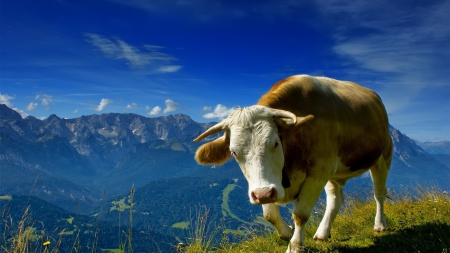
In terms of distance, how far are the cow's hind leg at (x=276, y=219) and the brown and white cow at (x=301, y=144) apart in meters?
0.02

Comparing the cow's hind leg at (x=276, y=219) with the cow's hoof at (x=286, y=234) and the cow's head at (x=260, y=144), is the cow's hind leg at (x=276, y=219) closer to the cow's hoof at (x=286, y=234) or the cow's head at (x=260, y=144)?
the cow's hoof at (x=286, y=234)

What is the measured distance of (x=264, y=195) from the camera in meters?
4.82

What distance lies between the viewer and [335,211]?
7543 mm

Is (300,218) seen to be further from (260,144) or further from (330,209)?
(330,209)

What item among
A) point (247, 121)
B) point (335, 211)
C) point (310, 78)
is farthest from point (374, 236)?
point (247, 121)

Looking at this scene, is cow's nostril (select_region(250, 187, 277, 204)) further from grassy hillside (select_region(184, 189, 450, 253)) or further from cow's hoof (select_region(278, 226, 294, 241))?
cow's hoof (select_region(278, 226, 294, 241))

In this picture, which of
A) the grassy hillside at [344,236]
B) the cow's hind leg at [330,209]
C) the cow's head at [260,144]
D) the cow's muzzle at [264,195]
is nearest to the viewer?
the cow's muzzle at [264,195]

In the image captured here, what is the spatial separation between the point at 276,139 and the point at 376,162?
3742 mm

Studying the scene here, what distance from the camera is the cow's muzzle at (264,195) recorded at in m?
4.81

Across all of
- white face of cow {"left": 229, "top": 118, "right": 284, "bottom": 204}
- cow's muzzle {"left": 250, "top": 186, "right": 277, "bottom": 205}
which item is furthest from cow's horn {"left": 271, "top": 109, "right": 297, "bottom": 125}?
cow's muzzle {"left": 250, "top": 186, "right": 277, "bottom": 205}

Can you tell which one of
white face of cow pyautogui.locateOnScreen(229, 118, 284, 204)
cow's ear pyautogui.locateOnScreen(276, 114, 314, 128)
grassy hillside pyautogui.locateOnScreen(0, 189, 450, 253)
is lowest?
grassy hillside pyautogui.locateOnScreen(0, 189, 450, 253)

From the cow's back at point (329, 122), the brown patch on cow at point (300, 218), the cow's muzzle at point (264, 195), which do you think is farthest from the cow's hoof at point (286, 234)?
the cow's muzzle at point (264, 195)

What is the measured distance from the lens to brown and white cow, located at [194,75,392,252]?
17.0 feet

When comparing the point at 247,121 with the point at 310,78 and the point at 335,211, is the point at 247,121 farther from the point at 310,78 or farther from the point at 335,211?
the point at 335,211
